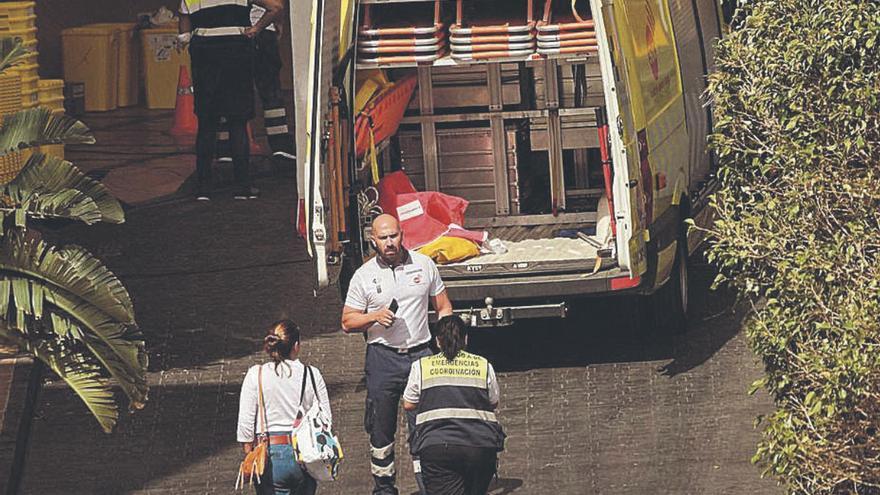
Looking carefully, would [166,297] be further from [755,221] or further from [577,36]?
[755,221]

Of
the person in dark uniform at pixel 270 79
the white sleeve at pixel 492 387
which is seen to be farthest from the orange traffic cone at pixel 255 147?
the white sleeve at pixel 492 387

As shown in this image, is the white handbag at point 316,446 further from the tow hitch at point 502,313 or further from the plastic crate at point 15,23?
the plastic crate at point 15,23

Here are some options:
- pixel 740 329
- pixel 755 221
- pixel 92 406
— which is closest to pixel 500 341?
pixel 740 329

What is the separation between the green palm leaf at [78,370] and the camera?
34.4ft

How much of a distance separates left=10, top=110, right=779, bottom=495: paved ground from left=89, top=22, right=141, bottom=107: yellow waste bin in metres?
7.83

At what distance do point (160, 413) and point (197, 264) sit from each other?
3.84 meters

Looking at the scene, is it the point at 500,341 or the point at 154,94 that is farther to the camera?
the point at 154,94

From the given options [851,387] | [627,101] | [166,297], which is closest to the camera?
[851,387]

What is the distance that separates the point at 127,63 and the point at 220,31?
5.34 meters

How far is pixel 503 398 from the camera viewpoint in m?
12.4

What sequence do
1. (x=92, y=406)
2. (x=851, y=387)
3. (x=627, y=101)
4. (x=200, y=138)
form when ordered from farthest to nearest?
(x=200, y=138) < (x=627, y=101) < (x=92, y=406) < (x=851, y=387)

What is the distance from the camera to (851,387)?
7.80 m

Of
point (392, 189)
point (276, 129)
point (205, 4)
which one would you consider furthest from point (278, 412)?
point (276, 129)

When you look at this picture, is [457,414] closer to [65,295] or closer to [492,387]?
[492,387]
